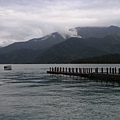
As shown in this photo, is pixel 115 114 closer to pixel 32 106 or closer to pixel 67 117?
pixel 67 117

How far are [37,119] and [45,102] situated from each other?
1016cm

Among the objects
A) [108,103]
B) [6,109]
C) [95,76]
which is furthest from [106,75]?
[6,109]

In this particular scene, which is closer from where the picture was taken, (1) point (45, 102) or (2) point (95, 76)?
(1) point (45, 102)

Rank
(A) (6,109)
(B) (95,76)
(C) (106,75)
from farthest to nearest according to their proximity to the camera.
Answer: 1. (B) (95,76)
2. (C) (106,75)
3. (A) (6,109)

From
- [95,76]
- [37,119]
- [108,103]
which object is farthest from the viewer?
[95,76]

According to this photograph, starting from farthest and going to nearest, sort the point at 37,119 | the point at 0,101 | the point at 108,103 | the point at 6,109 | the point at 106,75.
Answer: the point at 106,75, the point at 0,101, the point at 108,103, the point at 6,109, the point at 37,119

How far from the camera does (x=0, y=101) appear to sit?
4106 centimetres

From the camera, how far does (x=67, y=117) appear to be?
96.9 ft

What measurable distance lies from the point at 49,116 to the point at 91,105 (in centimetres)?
748

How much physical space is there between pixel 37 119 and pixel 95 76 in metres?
58.1

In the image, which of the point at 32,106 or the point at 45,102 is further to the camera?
the point at 45,102

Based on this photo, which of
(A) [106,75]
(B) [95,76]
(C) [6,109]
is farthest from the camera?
(B) [95,76]

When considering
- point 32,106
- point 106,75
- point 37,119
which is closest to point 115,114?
point 37,119

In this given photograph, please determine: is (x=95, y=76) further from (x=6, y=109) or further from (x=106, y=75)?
(x=6, y=109)
